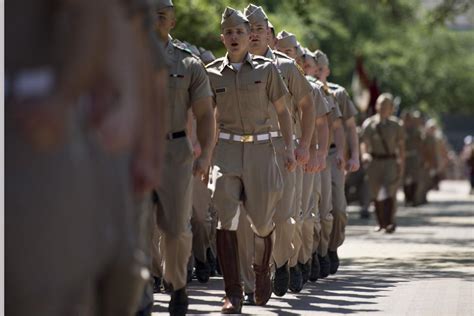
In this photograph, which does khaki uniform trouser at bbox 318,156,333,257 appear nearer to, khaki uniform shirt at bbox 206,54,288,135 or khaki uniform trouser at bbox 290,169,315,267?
khaki uniform trouser at bbox 290,169,315,267

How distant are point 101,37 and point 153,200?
4879mm

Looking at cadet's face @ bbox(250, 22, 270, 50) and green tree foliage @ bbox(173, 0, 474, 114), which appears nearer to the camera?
cadet's face @ bbox(250, 22, 270, 50)

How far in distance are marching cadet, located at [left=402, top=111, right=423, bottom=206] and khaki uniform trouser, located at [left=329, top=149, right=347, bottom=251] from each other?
18268 mm

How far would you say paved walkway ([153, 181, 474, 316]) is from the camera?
12336 mm

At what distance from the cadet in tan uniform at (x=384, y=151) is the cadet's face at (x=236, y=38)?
39.5 ft

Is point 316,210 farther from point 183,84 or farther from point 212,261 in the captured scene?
point 183,84

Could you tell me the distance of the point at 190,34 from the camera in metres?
26.8

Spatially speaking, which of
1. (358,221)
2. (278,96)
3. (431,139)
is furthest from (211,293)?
(431,139)

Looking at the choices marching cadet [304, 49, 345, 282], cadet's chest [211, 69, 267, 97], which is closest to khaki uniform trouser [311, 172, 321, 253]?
marching cadet [304, 49, 345, 282]

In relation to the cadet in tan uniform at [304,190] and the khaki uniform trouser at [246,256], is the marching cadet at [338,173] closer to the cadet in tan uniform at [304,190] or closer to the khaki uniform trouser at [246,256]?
the cadet in tan uniform at [304,190]

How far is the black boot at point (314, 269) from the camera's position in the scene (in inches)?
615

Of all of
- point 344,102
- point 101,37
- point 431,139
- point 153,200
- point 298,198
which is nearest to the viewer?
point 101,37

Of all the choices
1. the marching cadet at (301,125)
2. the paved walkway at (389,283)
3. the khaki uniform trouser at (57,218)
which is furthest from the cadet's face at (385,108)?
the khaki uniform trouser at (57,218)

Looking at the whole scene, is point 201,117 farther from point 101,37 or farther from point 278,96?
point 101,37
